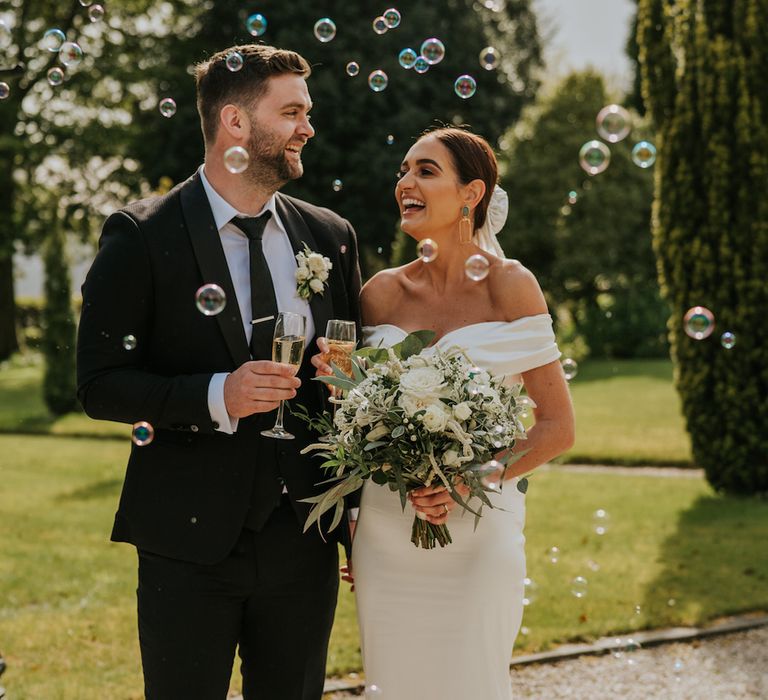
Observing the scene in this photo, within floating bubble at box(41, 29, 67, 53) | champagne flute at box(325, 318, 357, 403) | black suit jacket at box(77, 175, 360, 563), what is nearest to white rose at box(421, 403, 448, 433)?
champagne flute at box(325, 318, 357, 403)

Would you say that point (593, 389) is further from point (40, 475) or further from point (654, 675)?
point (654, 675)

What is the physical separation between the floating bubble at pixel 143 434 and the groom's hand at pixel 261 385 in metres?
0.40

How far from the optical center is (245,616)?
3.05 meters

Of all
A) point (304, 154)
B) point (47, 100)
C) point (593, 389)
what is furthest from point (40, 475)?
point (47, 100)

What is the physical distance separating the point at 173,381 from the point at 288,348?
0.37 metres

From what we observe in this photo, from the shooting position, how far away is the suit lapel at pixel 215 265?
2934mm

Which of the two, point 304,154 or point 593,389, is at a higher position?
point 304,154

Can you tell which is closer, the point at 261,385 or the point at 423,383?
the point at 261,385

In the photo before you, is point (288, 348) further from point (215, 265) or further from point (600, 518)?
point (600, 518)

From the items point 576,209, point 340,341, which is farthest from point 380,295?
point 576,209

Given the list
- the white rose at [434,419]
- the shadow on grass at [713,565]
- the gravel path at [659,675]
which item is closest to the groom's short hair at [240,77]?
the white rose at [434,419]

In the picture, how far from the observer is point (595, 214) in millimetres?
25703

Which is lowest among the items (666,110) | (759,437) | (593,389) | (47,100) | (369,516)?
(593,389)

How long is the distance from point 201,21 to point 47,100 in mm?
4797
